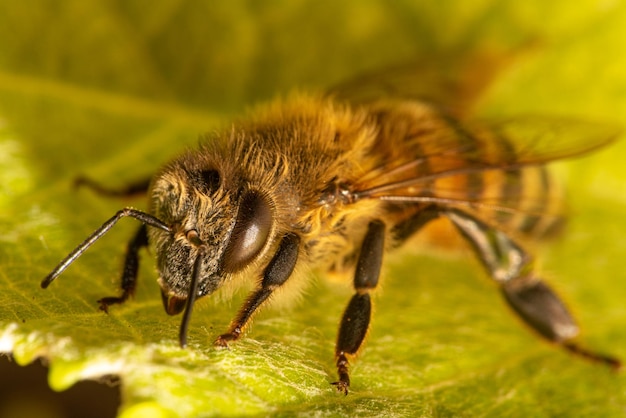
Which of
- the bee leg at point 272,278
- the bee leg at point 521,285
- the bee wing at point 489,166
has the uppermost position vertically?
the bee wing at point 489,166

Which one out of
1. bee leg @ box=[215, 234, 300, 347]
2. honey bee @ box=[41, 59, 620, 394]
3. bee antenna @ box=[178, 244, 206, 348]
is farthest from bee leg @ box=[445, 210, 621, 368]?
bee antenna @ box=[178, 244, 206, 348]

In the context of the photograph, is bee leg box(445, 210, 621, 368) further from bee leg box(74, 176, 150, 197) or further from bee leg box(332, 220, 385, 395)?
bee leg box(74, 176, 150, 197)

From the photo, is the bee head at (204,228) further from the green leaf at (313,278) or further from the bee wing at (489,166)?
the bee wing at (489,166)

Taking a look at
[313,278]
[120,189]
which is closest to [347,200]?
[313,278]

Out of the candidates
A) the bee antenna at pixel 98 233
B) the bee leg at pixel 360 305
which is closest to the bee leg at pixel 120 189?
the bee antenna at pixel 98 233

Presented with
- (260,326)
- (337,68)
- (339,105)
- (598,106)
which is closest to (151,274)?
(260,326)

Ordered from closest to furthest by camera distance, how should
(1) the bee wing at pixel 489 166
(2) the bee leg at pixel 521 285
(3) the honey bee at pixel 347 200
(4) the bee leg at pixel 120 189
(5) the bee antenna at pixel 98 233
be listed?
1. (5) the bee antenna at pixel 98 233
2. (3) the honey bee at pixel 347 200
3. (1) the bee wing at pixel 489 166
4. (2) the bee leg at pixel 521 285
5. (4) the bee leg at pixel 120 189

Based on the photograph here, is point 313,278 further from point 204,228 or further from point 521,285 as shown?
point 521,285
